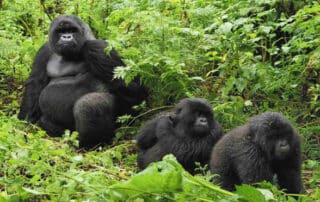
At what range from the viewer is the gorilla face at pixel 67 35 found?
5945mm

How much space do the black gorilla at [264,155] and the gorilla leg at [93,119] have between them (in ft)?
5.56

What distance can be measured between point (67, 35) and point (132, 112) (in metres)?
0.87

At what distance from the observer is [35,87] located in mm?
6230

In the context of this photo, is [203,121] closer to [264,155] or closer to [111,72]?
[264,155]

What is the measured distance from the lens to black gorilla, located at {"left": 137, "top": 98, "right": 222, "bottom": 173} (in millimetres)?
4723

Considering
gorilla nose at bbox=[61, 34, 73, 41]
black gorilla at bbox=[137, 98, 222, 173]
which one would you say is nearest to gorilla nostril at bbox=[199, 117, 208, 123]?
black gorilla at bbox=[137, 98, 222, 173]

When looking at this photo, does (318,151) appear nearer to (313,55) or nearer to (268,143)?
(313,55)

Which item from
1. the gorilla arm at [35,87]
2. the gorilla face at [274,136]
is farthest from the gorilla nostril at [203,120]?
the gorilla arm at [35,87]

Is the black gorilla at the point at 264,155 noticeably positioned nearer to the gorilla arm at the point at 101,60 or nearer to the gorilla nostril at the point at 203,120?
the gorilla nostril at the point at 203,120

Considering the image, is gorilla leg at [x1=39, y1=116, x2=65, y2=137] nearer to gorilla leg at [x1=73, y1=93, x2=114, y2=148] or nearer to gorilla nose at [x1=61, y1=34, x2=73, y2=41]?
gorilla leg at [x1=73, y1=93, x2=114, y2=148]

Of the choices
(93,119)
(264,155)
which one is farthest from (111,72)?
(264,155)

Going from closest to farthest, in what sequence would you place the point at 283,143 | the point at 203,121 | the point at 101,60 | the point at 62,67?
the point at 283,143 < the point at 203,121 < the point at 101,60 < the point at 62,67

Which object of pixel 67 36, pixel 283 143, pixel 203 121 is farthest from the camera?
pixel 67 36

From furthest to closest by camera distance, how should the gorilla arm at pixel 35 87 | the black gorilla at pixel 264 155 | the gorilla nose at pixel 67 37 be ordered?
the gorilla arm at pixel 35 87 < the gorilla nose at pixel 67 37 < the black gorilla at pixel 264 155
